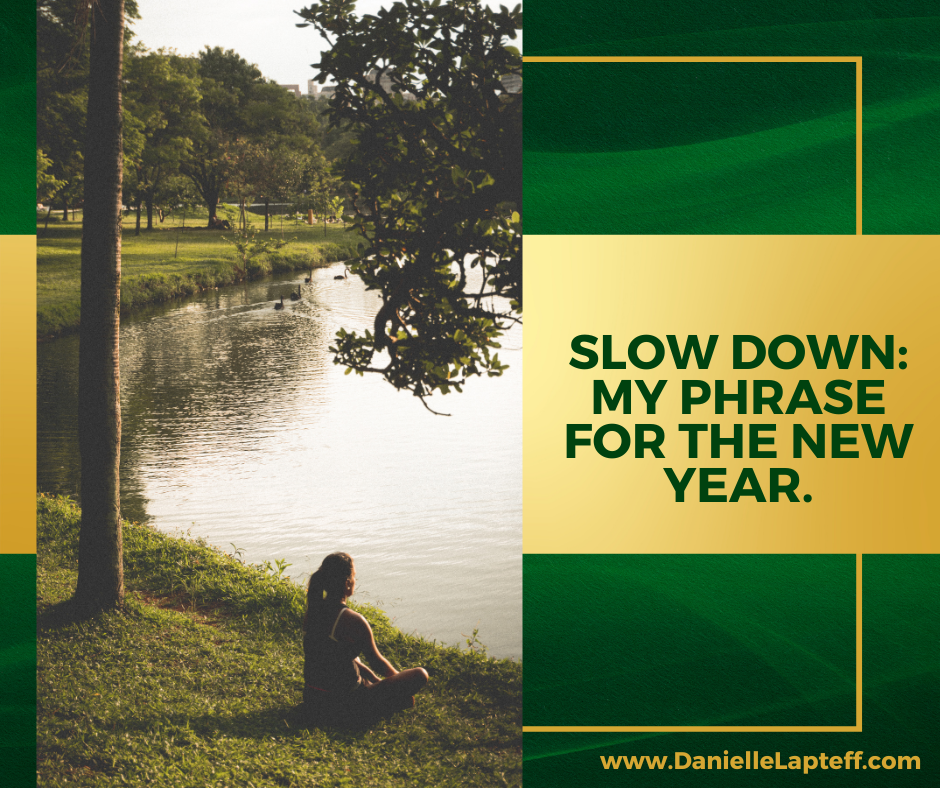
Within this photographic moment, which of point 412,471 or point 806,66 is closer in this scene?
point 806,66

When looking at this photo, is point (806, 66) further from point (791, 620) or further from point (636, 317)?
point (791, 620)

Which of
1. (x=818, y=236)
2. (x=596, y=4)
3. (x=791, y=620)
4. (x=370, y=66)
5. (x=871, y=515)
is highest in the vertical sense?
(x=596, y=4)

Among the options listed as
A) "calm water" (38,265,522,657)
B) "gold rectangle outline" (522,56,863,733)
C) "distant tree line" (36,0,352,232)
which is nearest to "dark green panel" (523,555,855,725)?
"gold rectangle outline" (522,56,863,733)

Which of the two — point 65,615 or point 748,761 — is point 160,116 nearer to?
point 65,615

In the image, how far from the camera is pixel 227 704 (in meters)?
4.43

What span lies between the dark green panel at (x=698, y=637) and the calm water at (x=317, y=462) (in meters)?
2.18

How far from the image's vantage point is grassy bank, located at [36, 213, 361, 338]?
16.3 metres

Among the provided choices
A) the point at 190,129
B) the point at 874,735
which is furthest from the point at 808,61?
the point at 190,129

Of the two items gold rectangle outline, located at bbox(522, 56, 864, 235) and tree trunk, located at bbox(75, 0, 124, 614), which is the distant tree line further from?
gold rectangle outline, located at bbox(522, 56, 864, 235)

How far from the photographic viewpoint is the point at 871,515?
12.6ft

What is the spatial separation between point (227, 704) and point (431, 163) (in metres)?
2.91

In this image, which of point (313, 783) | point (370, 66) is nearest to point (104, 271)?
point (370, 66)

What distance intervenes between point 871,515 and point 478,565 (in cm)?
441

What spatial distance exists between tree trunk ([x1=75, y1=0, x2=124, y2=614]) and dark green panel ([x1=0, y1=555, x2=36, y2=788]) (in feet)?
3.20
